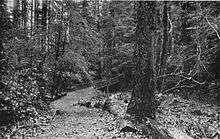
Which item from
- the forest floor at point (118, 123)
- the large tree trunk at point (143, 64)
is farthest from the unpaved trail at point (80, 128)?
the large tree trunk at point (143, 64)

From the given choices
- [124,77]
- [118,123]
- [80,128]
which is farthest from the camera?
[124,77]

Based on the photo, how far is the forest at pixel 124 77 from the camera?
1012 cm

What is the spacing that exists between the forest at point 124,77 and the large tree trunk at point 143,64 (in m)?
0.04

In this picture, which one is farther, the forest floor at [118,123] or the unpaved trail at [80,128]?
the forest floor at [118,123]

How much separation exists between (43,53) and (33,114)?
870cm

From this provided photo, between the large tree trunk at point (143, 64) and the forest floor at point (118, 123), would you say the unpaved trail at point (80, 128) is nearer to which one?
the forest floor at point (118, 123)

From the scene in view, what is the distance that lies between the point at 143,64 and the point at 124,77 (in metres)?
15.0

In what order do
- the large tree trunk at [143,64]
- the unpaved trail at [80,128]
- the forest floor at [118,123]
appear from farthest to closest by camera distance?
the large tree trunk at [143,64] → the forest floor at [118,123] → the unpaved trail at [80,128]

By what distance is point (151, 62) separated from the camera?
10195 millimetres

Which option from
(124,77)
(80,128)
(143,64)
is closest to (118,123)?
Answer: (80,128)

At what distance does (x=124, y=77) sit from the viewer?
82.2ft

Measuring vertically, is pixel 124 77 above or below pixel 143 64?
Answer: below

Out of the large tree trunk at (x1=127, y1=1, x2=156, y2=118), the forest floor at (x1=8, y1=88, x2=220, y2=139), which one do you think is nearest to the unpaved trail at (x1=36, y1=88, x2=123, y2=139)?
the forest floor at (x1=8, y1=88, x2=220, y2=139)

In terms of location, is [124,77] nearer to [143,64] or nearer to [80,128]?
[80,128]
